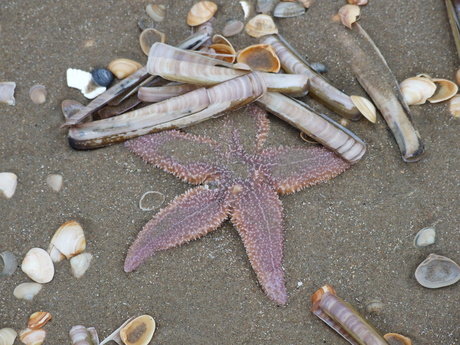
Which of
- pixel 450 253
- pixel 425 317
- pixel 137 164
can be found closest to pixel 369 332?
pixel 425 317

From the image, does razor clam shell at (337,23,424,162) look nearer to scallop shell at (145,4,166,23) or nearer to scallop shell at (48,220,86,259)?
scallop shell at (145,4,166,23)

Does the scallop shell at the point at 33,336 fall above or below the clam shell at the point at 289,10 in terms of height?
below

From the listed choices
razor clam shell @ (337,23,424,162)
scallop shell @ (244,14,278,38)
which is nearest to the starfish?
razor clam shell @ (337,23,424,162)

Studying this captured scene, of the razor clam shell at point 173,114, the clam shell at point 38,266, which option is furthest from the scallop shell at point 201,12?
the clam shell at point 38,266

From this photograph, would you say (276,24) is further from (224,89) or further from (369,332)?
(369,332)

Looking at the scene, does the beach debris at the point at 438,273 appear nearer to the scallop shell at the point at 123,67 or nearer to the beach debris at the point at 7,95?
the scallop shell at the point at 123,67

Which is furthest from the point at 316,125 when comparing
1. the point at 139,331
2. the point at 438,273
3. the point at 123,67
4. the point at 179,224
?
the point at 139,331
